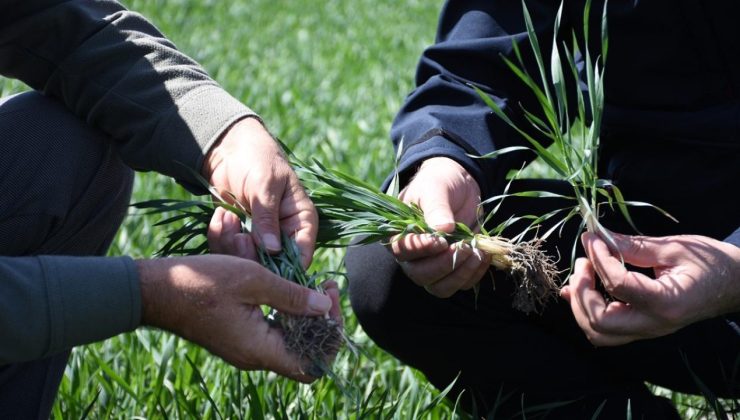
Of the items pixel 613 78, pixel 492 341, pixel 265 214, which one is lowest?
pixel 492 341

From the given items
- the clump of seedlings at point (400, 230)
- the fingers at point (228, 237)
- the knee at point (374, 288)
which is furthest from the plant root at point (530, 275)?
the fingers at point (228, 237)

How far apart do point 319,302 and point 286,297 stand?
2.7 inches

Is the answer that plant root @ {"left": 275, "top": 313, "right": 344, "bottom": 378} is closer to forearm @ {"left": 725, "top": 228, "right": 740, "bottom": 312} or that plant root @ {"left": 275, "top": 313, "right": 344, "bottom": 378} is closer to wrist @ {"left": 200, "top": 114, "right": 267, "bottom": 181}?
wrist @ {"left": 200, "top": 114, "right": 267, "bottom": 181}

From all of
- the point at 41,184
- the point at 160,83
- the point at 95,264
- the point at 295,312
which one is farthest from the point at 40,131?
the point at 295,312

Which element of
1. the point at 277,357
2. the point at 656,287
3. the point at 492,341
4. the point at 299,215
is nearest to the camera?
the point at 277,357

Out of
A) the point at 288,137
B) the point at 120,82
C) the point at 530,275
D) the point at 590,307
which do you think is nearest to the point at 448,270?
the point at 530,275

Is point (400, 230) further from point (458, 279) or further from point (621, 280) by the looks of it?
point (621, 280)

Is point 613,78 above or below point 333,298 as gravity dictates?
above

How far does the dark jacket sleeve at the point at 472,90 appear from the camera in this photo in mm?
1887

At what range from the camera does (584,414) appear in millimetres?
1856

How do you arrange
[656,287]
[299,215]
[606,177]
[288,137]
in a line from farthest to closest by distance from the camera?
1. [288,137]
2. [606,177]
3. [299,215]
4. [656,287]

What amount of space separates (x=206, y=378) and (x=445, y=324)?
1.84ft

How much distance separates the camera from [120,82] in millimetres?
1737

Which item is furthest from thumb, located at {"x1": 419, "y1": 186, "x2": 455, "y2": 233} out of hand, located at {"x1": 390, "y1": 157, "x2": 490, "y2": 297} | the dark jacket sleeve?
the dark jacket sleeve
